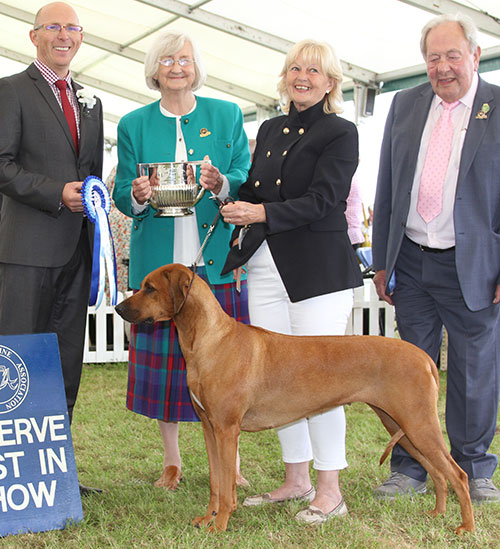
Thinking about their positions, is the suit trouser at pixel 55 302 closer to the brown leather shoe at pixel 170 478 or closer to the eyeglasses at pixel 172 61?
the brown leather shoe at pixel 170 478

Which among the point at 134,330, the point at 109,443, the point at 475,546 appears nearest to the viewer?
the point at 475,546

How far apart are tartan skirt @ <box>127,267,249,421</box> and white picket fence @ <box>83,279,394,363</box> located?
365 centimetres

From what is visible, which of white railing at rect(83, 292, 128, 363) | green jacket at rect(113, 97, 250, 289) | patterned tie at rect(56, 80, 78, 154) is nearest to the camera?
patterned tie at rect(56, 80, 78, 154)

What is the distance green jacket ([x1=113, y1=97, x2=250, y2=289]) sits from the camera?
3.47m

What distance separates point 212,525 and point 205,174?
5.43 ft

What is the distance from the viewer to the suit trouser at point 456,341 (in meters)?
3.37

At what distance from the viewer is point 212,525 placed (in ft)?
9.59

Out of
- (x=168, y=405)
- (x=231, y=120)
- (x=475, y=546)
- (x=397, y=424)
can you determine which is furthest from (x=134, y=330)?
(x=475, y=546)

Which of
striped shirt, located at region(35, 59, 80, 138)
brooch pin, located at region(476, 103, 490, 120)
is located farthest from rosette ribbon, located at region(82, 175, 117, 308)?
brooch pin, located at region(476, 103, 490, 120)

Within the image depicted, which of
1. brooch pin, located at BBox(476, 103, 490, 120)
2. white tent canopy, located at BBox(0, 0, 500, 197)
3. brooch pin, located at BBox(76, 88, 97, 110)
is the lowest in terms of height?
brooch pin, located at BBox(476, 103, 490, 120)

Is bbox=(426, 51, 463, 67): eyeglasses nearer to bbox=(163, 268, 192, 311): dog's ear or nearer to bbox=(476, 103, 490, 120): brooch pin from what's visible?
bbox=(476, 103, 490, 120): brooch pin

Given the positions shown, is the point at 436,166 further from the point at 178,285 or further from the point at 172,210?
the point at 178,285

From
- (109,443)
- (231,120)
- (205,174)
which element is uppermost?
(231,120)

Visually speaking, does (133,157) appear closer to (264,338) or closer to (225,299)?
(225,299)
